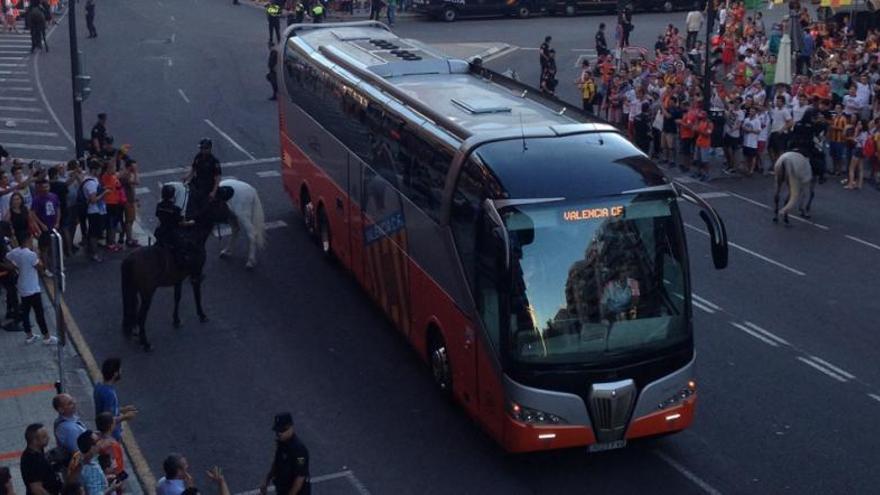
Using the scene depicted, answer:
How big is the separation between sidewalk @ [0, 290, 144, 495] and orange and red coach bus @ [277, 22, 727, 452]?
3.93 metres

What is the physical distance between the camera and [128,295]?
1777 centimetres

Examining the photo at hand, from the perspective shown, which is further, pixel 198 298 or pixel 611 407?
pixel 198 298

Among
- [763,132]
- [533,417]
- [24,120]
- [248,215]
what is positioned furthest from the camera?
[24,120]

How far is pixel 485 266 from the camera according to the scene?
13.5 metres

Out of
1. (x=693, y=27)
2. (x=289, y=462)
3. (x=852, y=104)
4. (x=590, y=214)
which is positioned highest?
(x=590, y=214)

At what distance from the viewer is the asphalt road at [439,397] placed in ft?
45.2

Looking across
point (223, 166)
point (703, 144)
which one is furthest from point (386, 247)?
point (703, 144)

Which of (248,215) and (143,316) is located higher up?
(248,215)

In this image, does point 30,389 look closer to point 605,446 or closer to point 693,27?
point 605,446

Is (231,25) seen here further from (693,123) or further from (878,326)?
(878,326)

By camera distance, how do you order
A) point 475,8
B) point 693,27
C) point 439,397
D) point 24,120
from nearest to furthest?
point 439,397 → point 24,120 → point 693,27 → point 475,8

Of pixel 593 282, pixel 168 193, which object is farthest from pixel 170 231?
pixel 593 282

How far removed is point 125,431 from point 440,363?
3.69 m

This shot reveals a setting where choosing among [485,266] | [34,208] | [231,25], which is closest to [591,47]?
[231,25]
